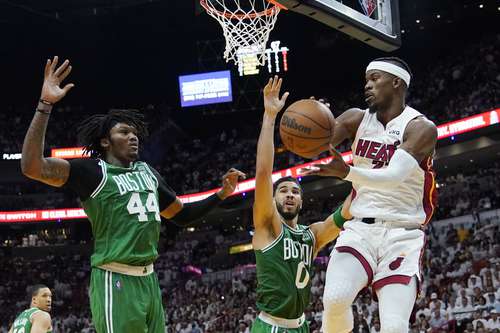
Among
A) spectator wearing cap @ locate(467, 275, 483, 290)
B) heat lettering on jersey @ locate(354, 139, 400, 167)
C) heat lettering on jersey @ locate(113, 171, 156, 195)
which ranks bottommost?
spectator wearing cap @ locate(467, 275, 483, 290)

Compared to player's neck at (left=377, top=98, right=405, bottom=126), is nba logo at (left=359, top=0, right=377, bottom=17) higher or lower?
higher

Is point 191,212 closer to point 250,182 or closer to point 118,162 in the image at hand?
point 118,162

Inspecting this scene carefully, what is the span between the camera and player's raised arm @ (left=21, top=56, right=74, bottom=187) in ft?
13.1

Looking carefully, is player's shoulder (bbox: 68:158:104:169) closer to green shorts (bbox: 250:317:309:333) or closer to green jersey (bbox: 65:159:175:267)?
green jersey (bbox: 65:159:175:267)

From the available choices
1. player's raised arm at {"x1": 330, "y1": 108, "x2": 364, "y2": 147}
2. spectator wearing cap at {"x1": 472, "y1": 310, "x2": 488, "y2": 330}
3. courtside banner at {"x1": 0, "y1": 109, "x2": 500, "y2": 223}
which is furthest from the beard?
courtside banner at {"x1": 0, "y1": 109, "x2": 500, "y2": 223}

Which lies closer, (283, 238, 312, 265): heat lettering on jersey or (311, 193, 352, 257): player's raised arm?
(283, 238, 312, 265): heat lettering on jersey

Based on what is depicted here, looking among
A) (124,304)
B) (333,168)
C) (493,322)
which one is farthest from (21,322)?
(493,322)

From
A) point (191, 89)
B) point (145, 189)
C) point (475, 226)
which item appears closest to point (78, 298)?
point (191, 89)

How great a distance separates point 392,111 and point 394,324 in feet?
4.49

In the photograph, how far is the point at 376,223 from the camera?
441cm

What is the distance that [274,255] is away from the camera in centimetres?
508

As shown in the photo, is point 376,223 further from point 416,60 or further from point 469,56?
point 416,60

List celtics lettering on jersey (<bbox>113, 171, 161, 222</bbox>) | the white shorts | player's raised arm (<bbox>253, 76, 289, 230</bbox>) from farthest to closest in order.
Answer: player's raised arm (<bbox>253, 76, 289, 230</bbox>), celtics lettering on jersey (<bbox>113, 171, 161, 222</bbox>), the white shorts

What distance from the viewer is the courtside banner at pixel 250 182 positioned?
19.0m
